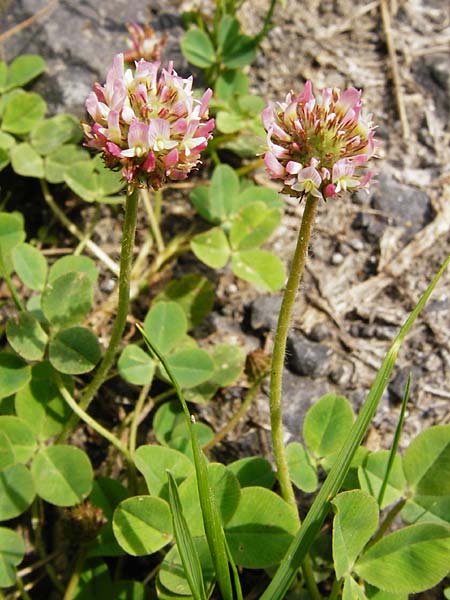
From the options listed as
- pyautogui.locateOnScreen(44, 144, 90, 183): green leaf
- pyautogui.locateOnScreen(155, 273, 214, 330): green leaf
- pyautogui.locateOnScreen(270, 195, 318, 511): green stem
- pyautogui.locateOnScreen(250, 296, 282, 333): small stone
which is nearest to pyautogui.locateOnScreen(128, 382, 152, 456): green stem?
pyautogui.locateOnScreen(155, 273, 214, 330): green leaf

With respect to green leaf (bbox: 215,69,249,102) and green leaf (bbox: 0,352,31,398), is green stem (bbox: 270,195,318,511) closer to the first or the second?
green leaf (bbox: 0,352,31,398)

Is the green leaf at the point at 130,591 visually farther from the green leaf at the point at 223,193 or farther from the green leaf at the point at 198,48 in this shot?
the green leaf at the point at 198,48

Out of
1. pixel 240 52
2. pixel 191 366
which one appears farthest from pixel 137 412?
pixel 240 52

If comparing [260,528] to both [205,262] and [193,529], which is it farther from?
[205,262]

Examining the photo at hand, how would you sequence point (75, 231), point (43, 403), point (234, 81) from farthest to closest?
point (234, 81) → point (75, 231) → point (43, 403)

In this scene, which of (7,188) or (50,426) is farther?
(7,188)

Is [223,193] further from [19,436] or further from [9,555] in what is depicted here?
[9,555]

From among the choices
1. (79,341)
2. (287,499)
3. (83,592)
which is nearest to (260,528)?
(287,499)

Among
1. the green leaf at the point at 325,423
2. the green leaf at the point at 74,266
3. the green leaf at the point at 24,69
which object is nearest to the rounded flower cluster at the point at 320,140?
the green leaf at the point at 325,423
